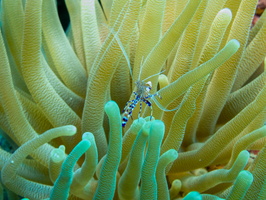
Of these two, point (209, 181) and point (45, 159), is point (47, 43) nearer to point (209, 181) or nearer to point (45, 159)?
point (45, 159)

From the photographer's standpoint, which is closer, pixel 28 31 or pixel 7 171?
pixel 7 171

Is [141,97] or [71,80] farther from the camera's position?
[71,80]

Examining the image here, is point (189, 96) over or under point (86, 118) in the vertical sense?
over

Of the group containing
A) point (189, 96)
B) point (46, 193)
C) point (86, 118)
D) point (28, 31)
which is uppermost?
point (28, 31)

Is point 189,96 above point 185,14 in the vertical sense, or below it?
below

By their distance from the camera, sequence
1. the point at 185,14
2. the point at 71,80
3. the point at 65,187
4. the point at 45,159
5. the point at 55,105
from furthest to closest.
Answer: the point at 71,80 < the point at 55,105 < the point at 45,159 < the point at 185,14 < the point at 65,187

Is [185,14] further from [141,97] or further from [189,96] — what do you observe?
[141,97]

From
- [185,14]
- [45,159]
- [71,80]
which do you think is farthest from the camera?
[71,80]

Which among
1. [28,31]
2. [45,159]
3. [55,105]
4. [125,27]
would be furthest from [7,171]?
[125,27]

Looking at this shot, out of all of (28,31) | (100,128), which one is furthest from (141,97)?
(28,31)
